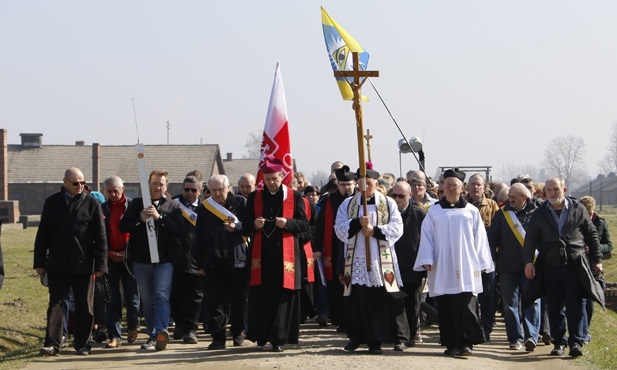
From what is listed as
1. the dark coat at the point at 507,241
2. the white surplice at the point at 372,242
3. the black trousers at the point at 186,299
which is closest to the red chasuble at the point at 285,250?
the white surplice at the point at 372,242

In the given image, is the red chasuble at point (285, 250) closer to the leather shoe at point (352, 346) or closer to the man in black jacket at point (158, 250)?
the leather shoe at point (352, 346)

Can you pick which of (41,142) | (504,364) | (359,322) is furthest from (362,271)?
(41,142)

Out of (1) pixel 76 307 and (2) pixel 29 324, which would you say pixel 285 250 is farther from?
(2) pixel 29 324

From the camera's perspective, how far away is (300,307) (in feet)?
37.4

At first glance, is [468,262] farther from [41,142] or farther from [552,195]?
[41,142]

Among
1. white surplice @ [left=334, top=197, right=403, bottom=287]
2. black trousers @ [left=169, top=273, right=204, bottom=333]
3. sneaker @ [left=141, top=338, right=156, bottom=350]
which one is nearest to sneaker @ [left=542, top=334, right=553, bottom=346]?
white surplice @ [left=334, top=197, right=403, bottom=287]

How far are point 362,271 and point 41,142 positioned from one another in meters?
72.7

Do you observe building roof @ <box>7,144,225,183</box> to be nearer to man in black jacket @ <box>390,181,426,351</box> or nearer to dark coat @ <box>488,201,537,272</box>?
dark coat @ <box>488,201,537,272</box>

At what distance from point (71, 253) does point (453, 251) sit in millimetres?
4206

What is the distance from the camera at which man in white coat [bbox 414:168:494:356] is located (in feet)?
35.4

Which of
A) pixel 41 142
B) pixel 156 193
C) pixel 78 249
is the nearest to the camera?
pixel 78 249

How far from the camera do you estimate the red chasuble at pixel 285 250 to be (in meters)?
11.1

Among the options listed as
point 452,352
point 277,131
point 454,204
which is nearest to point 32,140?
point 277,131

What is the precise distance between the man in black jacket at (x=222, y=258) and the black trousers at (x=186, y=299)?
2.39 feet
